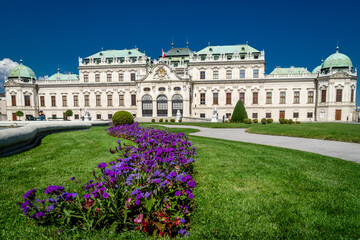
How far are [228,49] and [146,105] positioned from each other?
22.2 metres

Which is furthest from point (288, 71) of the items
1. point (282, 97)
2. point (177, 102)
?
point (177, 102)

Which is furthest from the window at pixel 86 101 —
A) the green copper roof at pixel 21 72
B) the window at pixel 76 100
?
the green copper roof at pixel 21 72

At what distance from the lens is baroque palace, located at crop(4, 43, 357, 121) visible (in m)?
40.0

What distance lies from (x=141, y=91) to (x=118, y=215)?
41.7 m

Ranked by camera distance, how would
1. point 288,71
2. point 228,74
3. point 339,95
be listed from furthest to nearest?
point 288,71, point 228,74, point 339,95

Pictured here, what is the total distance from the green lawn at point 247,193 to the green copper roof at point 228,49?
41.2 m

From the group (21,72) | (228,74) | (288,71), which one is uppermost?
(21,72)

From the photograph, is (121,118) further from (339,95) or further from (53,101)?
(339,95)

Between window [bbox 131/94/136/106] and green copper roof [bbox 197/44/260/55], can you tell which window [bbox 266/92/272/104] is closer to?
green copper roof [bbox 197/44/260/55]

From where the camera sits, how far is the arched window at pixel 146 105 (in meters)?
43.3

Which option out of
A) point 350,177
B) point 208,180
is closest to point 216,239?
point 208,180

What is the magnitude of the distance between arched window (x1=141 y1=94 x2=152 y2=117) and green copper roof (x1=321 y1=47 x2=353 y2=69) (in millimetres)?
37267

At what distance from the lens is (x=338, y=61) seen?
39656mm

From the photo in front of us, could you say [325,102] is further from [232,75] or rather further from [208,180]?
[208,180]
